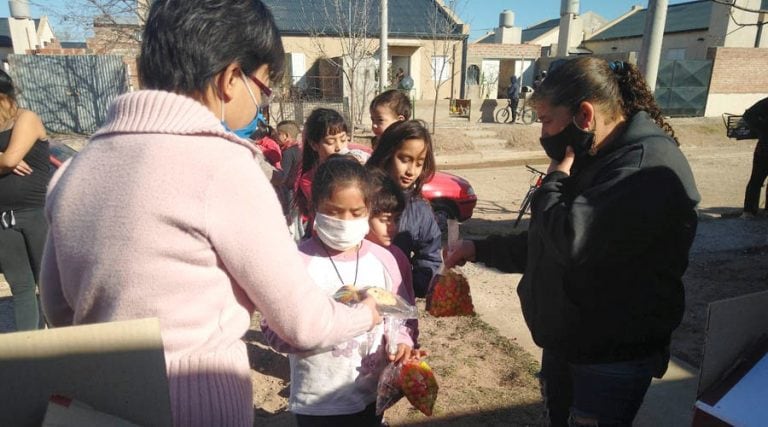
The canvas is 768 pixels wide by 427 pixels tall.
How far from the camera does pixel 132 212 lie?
3.15 ft

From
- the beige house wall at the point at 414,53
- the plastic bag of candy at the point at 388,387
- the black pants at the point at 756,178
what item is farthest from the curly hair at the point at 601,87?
the beige house wall at the point at 414,53

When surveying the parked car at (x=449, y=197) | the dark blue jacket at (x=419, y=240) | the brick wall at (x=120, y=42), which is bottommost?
the parked car at (x=449, y=197)

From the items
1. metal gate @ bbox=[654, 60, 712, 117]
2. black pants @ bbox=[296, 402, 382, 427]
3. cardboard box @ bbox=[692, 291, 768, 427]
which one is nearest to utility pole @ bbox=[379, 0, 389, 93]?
metal gate @ bbox=[654, 60, 712, 117]

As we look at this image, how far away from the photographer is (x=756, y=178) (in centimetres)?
691

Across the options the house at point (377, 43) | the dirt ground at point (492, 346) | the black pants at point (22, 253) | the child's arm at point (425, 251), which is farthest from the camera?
the house at point (377, 43)

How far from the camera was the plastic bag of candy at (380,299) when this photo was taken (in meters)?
1.70

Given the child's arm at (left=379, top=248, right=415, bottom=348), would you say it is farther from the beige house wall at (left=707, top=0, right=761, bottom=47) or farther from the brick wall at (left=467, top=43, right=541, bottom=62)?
the brick wall at (left=467, top=43, right=541, bottom=62)

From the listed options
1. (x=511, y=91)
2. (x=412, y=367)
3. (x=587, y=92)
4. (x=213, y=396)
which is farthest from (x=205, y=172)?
(x=511, y=91)

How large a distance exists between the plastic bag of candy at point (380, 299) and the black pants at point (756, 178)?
22.6 ft

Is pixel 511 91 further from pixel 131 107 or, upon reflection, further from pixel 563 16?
pixel 131 107

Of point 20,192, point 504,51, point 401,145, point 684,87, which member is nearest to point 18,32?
point 504,51

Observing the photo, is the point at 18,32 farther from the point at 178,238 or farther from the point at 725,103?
the point at 725,103

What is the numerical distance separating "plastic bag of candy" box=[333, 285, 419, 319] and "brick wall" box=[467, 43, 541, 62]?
97.0 ft

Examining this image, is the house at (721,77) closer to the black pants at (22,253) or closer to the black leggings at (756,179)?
the black leggings at (756,179)
